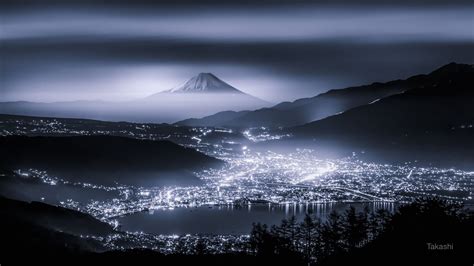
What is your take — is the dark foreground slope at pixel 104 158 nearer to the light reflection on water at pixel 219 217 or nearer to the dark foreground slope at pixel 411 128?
the light reflection on water at pixel 219 217

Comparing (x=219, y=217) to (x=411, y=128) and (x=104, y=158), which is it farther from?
(x=411, y=128)

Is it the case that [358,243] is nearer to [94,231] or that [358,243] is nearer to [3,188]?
[94,231]

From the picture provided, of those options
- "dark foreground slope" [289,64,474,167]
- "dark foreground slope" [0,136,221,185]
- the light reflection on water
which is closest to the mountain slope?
the light reflection on water

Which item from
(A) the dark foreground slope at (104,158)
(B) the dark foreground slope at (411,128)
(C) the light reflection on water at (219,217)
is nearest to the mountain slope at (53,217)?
(C) the light reflection on water at (219,217)

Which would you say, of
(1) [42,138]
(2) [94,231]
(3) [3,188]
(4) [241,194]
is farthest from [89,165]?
(2) [94,231]

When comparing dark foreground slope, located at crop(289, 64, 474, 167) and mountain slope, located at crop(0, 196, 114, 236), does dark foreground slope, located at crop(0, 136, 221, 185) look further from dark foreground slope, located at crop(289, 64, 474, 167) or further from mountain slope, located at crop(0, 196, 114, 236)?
dark foreground slope, located at crop(289, 64, 474, 167)

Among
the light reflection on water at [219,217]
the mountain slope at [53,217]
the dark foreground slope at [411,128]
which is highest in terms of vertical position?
the dark foreground slope at [411,128]

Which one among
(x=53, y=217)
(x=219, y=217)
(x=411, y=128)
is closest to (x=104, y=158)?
(x=219, y=217)
